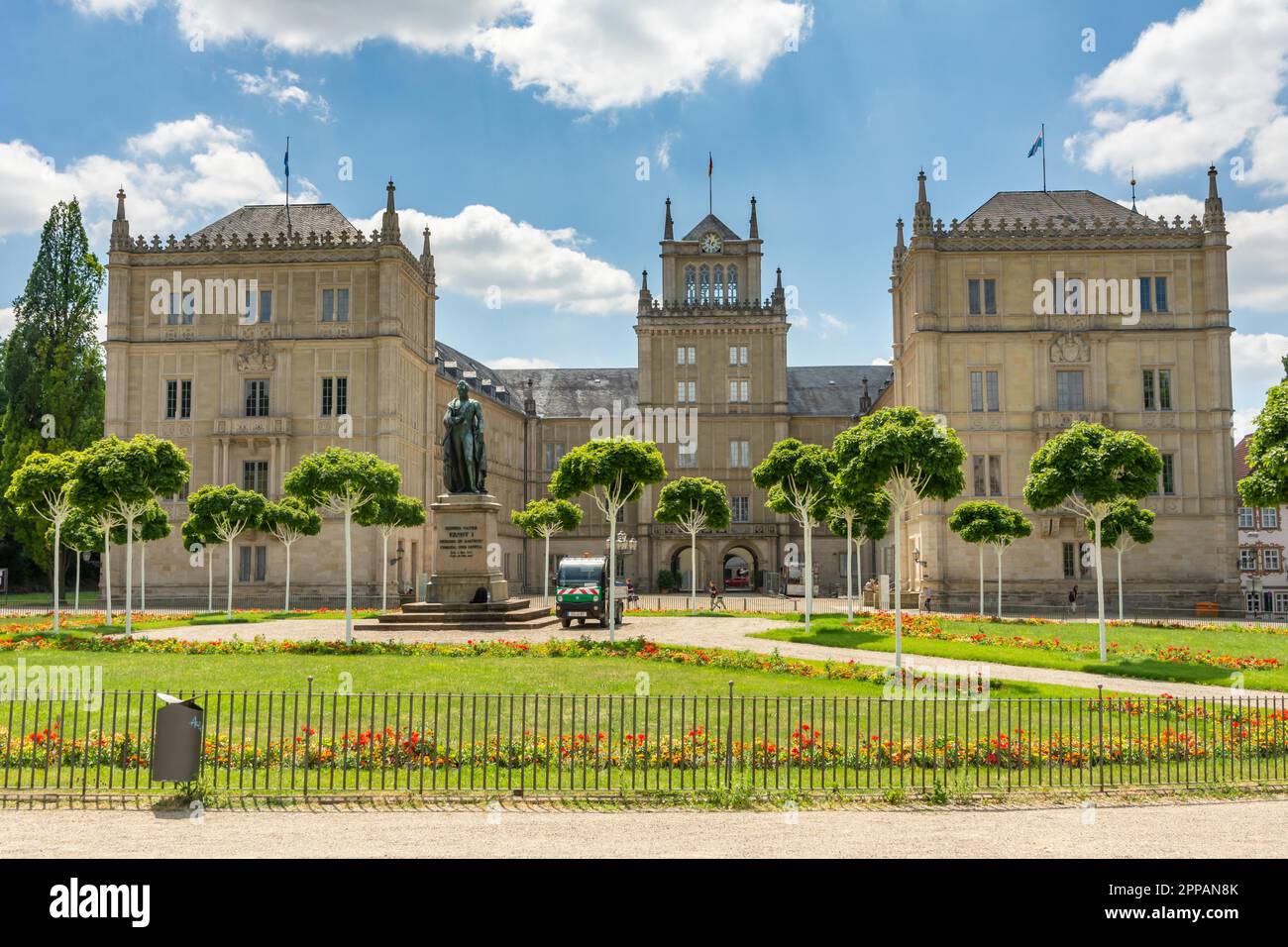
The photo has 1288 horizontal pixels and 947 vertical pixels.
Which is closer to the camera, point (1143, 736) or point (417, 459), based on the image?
point (1143, 736)

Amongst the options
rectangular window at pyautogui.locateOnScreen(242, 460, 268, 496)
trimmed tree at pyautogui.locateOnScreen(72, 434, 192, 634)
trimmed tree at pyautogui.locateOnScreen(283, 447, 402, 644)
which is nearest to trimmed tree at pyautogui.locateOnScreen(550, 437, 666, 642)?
trimmed tree at pyautogui.locateOnScreen(283, 447, 402, 644)

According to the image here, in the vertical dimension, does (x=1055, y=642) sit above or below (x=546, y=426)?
below

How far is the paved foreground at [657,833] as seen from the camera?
33.3 ft

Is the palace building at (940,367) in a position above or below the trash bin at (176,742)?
above

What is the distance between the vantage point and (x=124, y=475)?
1214 inches

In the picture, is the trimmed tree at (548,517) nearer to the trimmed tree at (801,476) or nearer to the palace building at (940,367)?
the palace building at (940,367)

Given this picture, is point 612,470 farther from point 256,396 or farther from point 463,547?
point 256,396

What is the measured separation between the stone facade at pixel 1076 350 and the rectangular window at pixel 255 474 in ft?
116

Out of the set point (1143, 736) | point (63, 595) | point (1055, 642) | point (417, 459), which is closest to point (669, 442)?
point (417, 459)

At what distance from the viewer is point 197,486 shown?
180 ft

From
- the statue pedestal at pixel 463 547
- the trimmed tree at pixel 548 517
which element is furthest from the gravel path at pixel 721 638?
the trimmed tree at pixel 548 517

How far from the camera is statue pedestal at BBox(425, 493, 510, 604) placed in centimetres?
3159

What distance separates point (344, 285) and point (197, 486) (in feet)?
43.7
